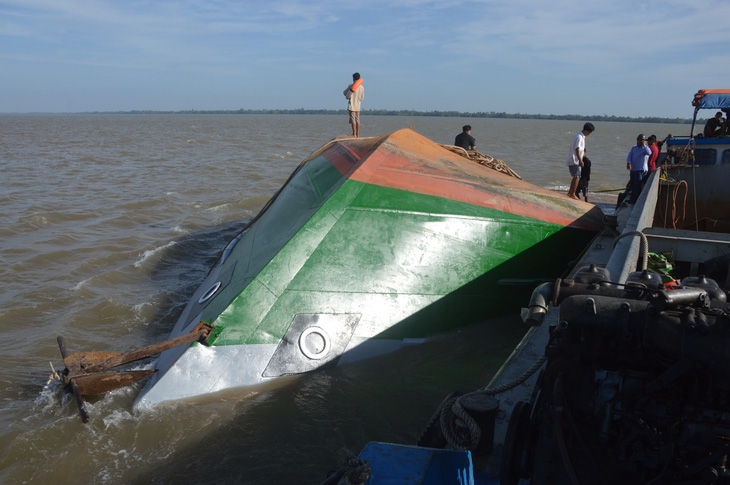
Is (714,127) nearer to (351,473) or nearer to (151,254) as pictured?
(151,254)

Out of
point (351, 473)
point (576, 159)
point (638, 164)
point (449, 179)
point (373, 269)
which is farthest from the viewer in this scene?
point (638, 164)

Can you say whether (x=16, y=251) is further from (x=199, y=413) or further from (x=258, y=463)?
(x=258, y=463)

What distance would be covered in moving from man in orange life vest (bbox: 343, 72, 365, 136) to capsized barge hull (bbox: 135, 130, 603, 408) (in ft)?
11.6

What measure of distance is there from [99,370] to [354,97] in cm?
667

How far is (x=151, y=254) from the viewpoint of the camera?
10242mm

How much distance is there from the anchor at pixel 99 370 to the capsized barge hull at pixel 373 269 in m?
0.19

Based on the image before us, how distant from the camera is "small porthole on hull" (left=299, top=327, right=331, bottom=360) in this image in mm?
5129

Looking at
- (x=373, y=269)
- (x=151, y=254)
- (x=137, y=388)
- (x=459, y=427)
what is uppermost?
(x=373, y=269)

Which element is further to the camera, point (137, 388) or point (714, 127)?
point (714, 127)

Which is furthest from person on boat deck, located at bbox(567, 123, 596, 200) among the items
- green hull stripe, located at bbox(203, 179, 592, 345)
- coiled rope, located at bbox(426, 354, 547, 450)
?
coiled rope, located at bbox(426, 354, 547, 450)

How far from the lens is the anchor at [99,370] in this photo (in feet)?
15.0

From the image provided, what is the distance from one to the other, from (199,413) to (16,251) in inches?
293

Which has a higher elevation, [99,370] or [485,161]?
[485,161]

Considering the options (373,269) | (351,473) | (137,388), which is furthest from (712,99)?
(351,473)
